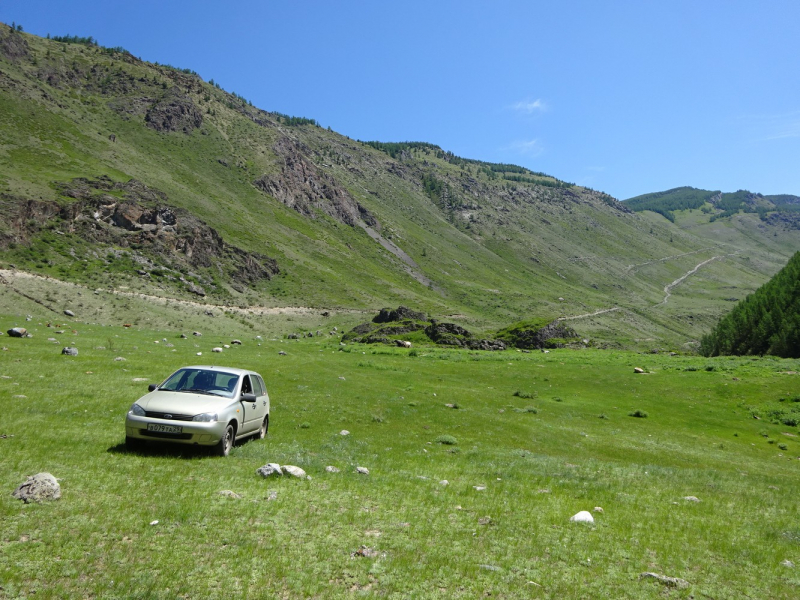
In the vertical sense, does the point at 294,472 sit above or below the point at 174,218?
below

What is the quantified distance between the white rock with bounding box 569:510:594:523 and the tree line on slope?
70596 mm

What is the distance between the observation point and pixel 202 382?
14328mm

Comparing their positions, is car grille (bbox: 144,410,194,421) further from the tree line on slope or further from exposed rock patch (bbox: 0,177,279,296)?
exposed rock patch (bbox: 0,177,279,296)

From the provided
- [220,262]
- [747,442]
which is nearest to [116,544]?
[747,442]

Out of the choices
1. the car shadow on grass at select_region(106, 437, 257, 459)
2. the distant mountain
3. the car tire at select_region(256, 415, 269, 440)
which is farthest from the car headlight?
the distant mountain

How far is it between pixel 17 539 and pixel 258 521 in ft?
10.8

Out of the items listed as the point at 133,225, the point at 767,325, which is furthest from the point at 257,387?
the point at 133,225

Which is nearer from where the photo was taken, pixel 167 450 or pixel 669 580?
pixel 669 580

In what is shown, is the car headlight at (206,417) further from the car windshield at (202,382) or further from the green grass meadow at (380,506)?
the car windshield at (202,382)

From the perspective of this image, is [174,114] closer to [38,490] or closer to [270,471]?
[270,471]

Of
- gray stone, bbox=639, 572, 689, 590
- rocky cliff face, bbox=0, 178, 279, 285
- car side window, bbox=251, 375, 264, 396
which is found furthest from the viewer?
rocky cliff face, bbox=0, 178, 279, 285

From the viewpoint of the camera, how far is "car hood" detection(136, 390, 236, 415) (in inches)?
474

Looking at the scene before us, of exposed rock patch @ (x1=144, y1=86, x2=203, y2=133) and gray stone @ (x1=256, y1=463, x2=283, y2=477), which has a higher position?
exposed rock patch @ (x1=144, y1=86, x2=203, y2=133)

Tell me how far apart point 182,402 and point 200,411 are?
0.73 metres
